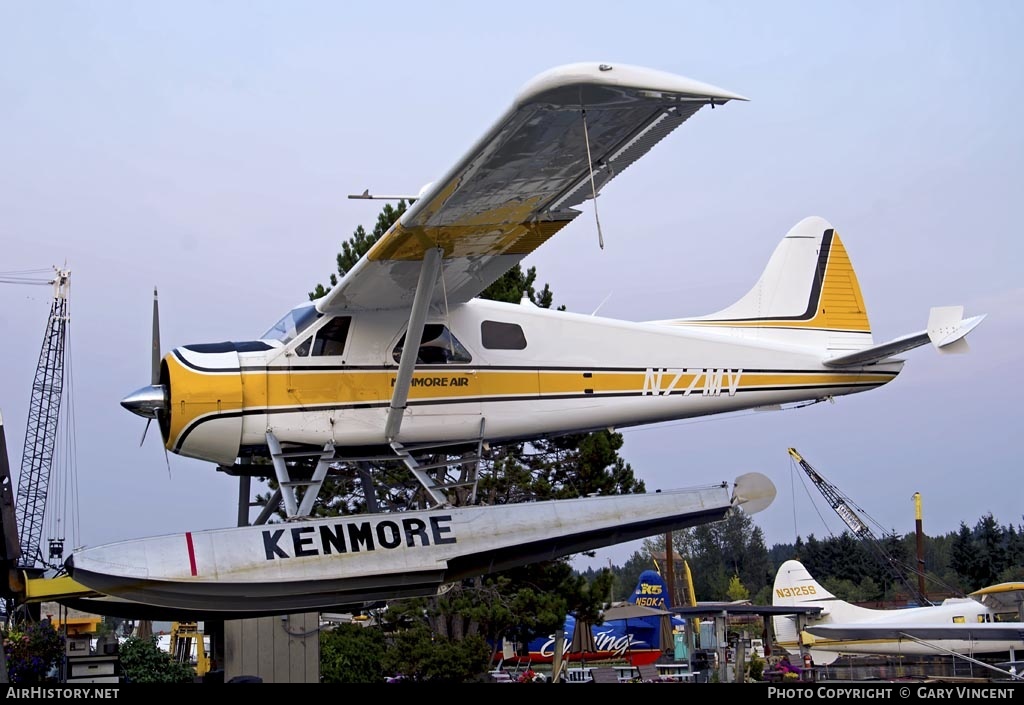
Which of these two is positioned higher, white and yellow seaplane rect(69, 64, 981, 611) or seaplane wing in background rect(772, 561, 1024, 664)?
white and yellow seaplane rect(69, 64, 981, 611)

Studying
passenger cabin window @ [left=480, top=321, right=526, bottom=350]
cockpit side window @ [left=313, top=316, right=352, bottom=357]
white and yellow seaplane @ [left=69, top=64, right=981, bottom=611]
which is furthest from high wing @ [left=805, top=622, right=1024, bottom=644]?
cockpit side window @ [left=313, top=316, right=352, bottom=357]

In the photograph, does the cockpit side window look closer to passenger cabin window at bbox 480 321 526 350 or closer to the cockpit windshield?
the cockpit windshield

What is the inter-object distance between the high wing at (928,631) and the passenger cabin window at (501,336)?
18947 mm

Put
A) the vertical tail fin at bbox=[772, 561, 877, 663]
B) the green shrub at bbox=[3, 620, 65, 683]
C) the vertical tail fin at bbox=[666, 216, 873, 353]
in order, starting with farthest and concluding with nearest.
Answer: the vertical tail fin at bbox=[772, 561, 877, 663] < the green shrub at bbox=[3, 620, 65, 683] < the vertical tail fin at bbox=[666, 216, 873, 353]

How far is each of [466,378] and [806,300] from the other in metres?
4.50

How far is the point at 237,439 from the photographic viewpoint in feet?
34.1

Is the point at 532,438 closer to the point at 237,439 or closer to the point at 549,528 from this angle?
the point at 549,528

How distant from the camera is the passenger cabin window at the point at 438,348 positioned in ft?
36.1

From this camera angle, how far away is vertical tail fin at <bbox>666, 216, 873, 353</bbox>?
12391 millimetres

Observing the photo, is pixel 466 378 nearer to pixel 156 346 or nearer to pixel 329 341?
pixel 329 341

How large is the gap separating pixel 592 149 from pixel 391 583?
4551mm

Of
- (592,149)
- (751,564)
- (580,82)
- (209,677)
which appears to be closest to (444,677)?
(209,677)

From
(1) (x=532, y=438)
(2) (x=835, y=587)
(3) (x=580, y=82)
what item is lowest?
(2) (x=835, y=587)

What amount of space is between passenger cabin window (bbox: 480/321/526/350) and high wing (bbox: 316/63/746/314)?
442mm
